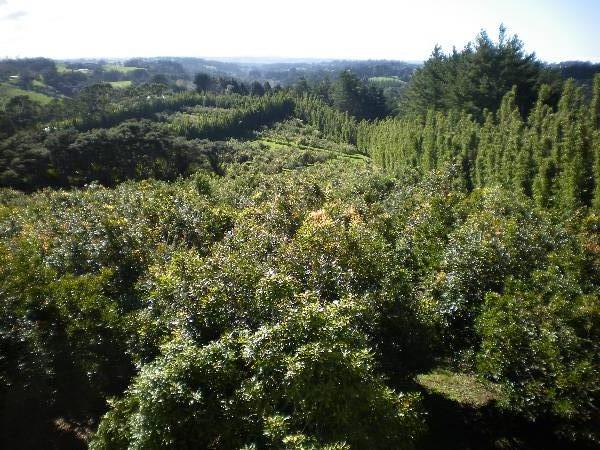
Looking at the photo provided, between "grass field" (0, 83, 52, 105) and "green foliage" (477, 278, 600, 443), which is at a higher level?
"grass field" (0, 83, 52, 105)

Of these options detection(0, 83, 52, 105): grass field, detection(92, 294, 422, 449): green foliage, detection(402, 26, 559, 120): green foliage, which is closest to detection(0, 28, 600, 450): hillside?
detection(92, 294, 422, 449): green foliage

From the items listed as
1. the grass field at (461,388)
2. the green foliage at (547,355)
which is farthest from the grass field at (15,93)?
the green foliage at (547,355)

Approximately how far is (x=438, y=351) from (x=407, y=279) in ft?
14.1

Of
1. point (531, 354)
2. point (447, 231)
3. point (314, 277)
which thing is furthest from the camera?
point (447, 231)

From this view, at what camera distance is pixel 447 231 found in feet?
82.0

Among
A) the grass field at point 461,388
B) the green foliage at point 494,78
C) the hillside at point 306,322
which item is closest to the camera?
the hillside at point 306,322

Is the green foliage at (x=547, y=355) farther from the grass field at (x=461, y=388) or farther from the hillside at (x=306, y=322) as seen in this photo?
the grass field at (x=461, y=388)

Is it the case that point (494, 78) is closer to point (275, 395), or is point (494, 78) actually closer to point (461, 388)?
point (461, 388)

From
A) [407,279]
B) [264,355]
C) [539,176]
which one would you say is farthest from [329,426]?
[539,176]

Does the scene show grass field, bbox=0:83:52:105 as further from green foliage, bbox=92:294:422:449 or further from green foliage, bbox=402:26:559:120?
green foliage, bbox=92:294:422:449

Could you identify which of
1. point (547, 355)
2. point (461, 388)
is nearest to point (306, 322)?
point (547, 355)

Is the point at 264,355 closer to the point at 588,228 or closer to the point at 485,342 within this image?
the point at 485,342

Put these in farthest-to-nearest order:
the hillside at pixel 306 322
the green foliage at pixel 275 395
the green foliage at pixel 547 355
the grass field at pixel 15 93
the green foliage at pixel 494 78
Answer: the grass field at pixel 15 93 < the green foliage at pixel 494 78 < the green foliage at pixel 547 355 < the hillside at pixel 306 322 < the green foliage at pixel 275 395

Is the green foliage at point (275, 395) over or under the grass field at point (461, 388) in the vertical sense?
over
